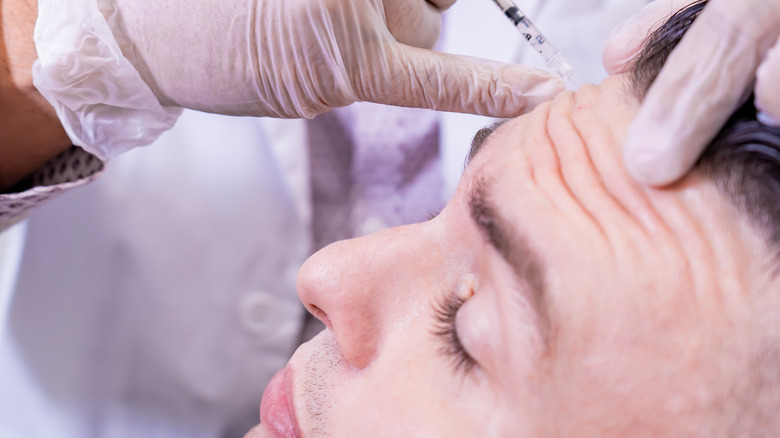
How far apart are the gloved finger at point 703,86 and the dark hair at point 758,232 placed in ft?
0.08

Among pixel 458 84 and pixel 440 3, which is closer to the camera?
pixel 458 84

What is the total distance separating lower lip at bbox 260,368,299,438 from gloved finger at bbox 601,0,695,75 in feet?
2.14

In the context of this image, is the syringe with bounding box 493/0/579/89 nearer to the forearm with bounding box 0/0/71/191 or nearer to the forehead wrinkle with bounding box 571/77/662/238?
the forehead wrinkle with bounding box 571/77/662/238

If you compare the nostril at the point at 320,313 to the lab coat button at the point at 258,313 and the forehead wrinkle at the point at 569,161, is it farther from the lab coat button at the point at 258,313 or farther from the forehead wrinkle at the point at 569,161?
the lab coat button at the point at 258,313

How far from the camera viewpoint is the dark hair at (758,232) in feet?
1.52

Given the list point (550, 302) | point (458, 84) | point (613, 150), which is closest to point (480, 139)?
point (458, 84)

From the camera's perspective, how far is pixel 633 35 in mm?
733

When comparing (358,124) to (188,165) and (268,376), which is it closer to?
(188,165)

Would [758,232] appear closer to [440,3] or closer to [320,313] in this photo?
[320,313]

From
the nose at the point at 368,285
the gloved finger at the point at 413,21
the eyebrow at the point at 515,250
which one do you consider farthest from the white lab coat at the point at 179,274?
the eyebrow at the point at 515,250

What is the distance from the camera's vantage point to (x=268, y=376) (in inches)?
49.4

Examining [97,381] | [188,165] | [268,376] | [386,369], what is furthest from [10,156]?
[386,369]

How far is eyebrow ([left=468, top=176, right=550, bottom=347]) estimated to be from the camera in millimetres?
486

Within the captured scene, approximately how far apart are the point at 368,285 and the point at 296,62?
0.33m
